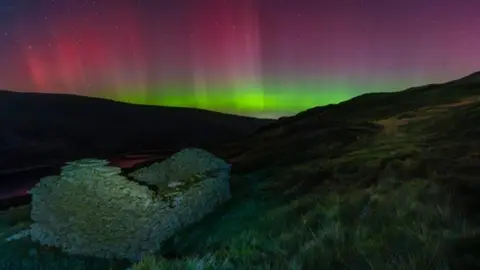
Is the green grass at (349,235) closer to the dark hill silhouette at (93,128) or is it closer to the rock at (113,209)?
the rock at (113,209)

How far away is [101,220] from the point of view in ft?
22.3

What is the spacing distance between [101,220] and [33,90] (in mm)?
4069

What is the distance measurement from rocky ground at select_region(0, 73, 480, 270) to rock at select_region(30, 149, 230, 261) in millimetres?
200

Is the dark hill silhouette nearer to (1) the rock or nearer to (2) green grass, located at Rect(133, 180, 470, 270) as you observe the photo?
(1) the rock

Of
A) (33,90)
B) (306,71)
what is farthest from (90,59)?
(306,71)

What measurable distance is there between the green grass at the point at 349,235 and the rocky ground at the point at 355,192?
0.01 metres

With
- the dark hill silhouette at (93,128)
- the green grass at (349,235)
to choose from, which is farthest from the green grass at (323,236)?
the dark hill silhouette at (93,128)

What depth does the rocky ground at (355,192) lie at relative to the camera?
16.0 feet

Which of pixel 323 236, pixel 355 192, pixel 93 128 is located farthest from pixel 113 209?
pixel 93 128

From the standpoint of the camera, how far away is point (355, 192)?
21.6 feet

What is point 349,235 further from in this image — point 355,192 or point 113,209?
point 113,209

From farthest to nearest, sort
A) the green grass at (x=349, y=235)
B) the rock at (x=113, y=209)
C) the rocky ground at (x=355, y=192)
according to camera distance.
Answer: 1. the rock at (x=113, y=209)
2. the rocky ground at (x=355, y=192)
3. the green grass at (x=349, y=235)

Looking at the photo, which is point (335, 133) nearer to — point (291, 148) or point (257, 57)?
point (291, 148)

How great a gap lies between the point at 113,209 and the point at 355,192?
267 cm
